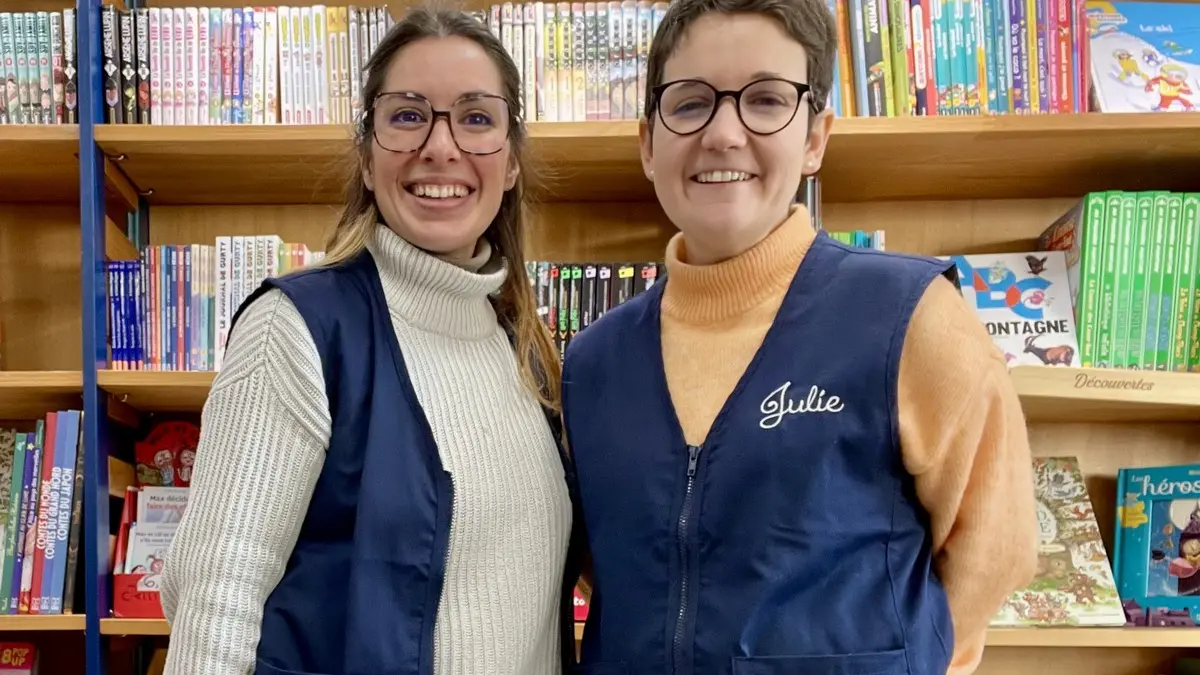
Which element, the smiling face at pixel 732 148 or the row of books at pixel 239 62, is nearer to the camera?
the smiling face at pixel 732 148

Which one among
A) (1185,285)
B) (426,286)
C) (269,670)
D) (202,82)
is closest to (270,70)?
(202,82)

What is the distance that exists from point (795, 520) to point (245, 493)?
0.54m

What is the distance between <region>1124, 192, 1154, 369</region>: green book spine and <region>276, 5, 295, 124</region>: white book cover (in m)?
1.48

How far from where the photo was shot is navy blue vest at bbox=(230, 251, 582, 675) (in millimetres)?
988

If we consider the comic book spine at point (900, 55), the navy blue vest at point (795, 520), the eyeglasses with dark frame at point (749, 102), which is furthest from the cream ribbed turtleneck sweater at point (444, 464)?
the comic book spine at point (900, 55)

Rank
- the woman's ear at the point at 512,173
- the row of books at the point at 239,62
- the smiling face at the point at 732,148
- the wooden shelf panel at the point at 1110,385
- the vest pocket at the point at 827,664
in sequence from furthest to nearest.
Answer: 1. the row of books at the point at 239,62
2. the wooden shelf panel at the point at 1110,385
3. the woman's ear at the point at 512,173
4. the smiling face at the point at 732,148
5. the vest pocket at the point at 827,664

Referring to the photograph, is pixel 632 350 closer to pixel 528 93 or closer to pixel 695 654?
pixel 695 654

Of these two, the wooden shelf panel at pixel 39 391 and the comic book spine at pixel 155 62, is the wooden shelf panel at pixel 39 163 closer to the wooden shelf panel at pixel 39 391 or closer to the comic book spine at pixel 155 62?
the comic book spine at pixel 155 62

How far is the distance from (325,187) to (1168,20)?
1.64 meters

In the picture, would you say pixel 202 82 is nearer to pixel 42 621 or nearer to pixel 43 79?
pixel 43 79

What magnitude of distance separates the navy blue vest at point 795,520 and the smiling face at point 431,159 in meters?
0.35

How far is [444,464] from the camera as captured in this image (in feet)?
3.48

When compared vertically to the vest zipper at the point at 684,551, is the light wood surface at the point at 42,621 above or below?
below

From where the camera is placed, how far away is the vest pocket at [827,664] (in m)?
0.92
